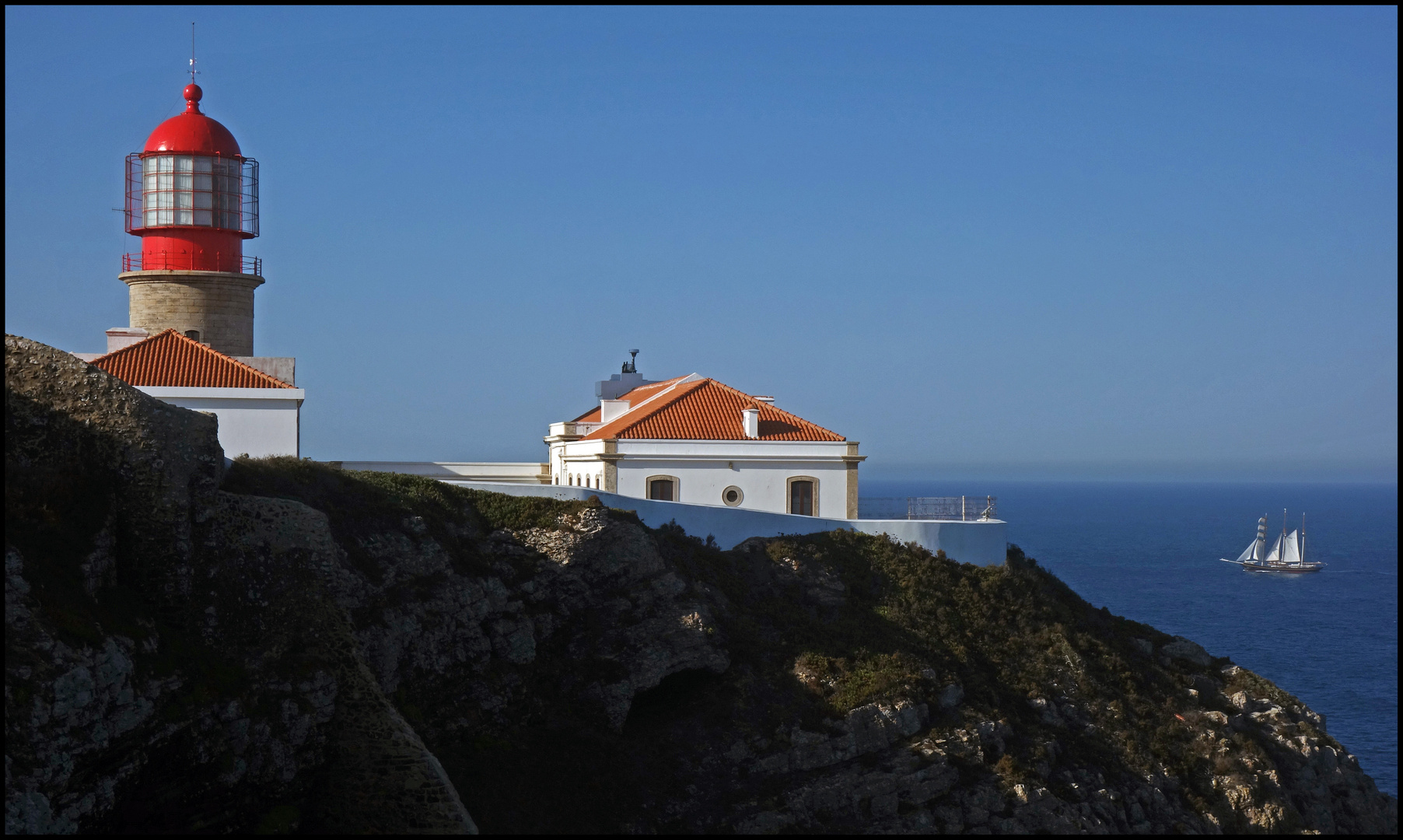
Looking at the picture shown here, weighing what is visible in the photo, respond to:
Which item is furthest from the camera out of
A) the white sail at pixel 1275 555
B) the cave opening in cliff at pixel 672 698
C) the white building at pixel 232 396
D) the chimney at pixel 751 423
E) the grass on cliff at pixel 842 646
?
the white sail at pixel 1275 555

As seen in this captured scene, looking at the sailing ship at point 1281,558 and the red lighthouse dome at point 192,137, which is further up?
the red lighthouse dome at point 192,137

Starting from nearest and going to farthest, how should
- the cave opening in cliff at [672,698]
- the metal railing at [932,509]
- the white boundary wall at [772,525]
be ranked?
the cave opening in cliff at [672,698] < the white boundary wall at [772,525] < the metal railing at [932,509]

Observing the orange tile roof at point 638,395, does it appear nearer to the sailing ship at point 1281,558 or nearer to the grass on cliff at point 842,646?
the grass on cliff at point 842,646

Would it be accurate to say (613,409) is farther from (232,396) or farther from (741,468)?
(232,396)

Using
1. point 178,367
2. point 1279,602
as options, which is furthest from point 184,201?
point 1279,602

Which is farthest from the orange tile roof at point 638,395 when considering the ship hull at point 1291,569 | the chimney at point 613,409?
the ship hull at point 1291,569

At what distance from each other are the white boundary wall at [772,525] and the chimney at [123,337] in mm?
10307

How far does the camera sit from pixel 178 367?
3031 centimetres

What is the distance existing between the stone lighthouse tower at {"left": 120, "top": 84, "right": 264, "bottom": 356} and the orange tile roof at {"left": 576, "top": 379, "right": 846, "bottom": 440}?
38.2ft

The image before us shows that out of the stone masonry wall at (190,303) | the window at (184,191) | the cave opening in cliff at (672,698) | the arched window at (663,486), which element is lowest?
the cave opening in cliff at (672,698)

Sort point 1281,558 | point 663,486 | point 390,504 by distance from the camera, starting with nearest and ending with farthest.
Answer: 1. point 390,504
2. point 663,486
3. point 1281,558

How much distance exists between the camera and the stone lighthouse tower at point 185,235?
34250mm

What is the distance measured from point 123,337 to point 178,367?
→ 4712 mm

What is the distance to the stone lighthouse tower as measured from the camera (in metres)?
34.2
